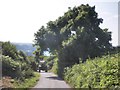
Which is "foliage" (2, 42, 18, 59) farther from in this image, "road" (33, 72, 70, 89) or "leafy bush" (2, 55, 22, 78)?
"leafy bush" (2, 55, 22, 78)

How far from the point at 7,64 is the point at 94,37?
14194 mm

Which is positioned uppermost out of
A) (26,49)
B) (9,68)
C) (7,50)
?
(26,49)

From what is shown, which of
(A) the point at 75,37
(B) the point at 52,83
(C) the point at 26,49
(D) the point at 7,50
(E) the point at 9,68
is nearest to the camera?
(E) the point at 9,68

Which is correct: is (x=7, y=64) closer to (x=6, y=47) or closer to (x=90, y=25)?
(x=6, y=47)

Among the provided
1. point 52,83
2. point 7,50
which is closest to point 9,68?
point 52,83

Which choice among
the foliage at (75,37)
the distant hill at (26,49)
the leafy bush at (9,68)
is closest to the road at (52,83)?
the leafy bush at (9,68)

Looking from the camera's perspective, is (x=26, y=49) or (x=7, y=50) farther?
(x=26, y=49)

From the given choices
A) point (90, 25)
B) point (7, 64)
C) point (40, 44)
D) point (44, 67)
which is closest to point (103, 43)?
point (90, 25)

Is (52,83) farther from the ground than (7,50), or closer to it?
closer to it

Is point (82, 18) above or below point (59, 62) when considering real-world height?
above

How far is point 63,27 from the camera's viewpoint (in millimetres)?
40844

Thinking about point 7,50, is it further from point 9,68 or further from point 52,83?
point 52,83

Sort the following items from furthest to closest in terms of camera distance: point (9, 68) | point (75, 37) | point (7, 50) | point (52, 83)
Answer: point (75, 37) → point (7, 50) → point (52, 83) → point (9, 68)

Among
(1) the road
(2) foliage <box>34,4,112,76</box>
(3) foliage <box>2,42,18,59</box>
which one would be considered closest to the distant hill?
(2) foliage <box>34,4,112,76</box>
